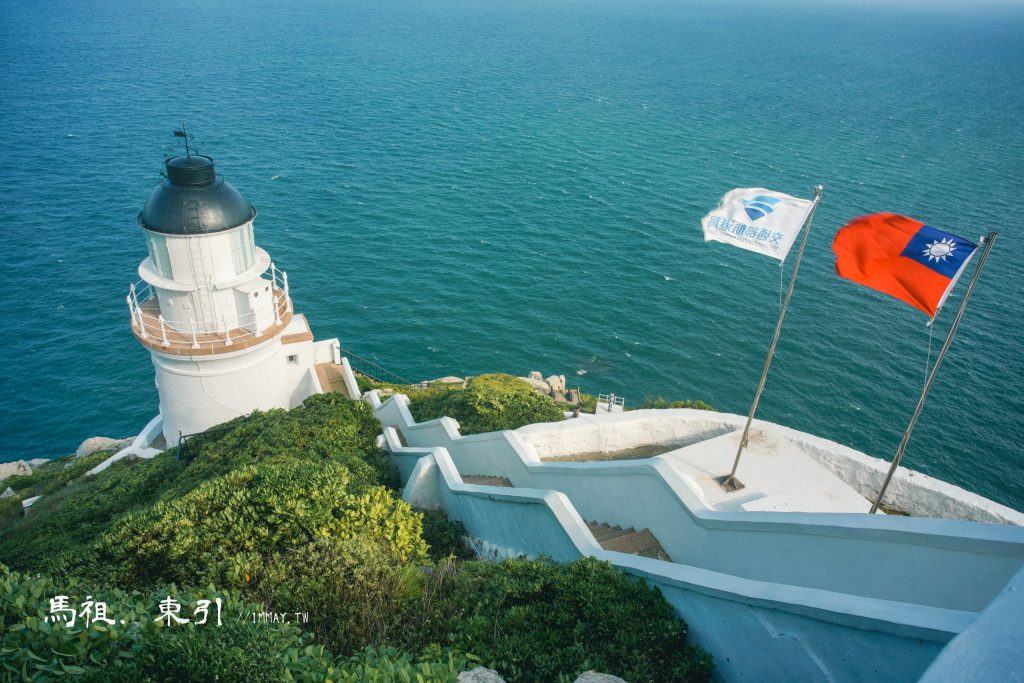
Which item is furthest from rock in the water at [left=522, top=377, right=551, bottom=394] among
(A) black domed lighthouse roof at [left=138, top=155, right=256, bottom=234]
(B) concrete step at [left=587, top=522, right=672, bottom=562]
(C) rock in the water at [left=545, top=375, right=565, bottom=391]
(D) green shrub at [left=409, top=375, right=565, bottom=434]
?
(B) concrete step at [left=587, top=522, right=672, bottom=562]

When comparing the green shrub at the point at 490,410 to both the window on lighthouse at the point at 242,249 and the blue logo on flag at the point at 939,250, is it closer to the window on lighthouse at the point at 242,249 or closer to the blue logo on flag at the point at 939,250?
the window on lighthouse at the point at 242,249

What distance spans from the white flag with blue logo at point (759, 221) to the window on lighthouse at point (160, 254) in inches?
651

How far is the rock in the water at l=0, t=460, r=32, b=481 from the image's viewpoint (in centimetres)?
2764

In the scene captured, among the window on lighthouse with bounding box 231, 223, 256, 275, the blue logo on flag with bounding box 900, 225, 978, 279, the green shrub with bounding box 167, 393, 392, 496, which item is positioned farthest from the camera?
the window on lighthouse with bounding box 231, 223, 256, 275

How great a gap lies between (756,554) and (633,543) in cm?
264

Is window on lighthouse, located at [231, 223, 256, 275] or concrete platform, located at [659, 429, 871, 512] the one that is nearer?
concrete platform, located at [659, 429, 871, 512]

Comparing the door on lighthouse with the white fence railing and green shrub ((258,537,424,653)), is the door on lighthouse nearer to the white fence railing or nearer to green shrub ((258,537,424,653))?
the white fence railing

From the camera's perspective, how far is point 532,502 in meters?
12.7

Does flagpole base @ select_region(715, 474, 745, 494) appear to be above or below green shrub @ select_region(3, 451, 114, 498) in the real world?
above

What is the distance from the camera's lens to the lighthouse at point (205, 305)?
20.7 metres

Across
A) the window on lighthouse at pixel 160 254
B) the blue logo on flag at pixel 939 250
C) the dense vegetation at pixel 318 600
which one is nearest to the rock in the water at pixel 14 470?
the window on lighthouse at pixel 160 254

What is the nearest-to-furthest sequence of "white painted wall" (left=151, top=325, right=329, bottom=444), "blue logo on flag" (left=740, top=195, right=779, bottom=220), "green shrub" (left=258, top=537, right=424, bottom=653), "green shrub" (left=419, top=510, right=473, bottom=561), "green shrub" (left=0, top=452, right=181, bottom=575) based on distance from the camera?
"green shrub" (left=258, top=537, right=424, bottom=653), "blue logo on flag" (left=740, top=195, right=779, bottom=220), "green shrub" (left=419, top=510, right=473, bottom=561), "green shrub" (left=0, top=452, right=181, bottom=575), "white painted wall" (left=151, top=325, right=329, bottom=444)

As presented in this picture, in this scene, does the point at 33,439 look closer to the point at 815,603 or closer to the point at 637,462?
the point at 637,462

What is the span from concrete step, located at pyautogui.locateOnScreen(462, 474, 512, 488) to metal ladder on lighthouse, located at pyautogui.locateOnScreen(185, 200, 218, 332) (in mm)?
10809
